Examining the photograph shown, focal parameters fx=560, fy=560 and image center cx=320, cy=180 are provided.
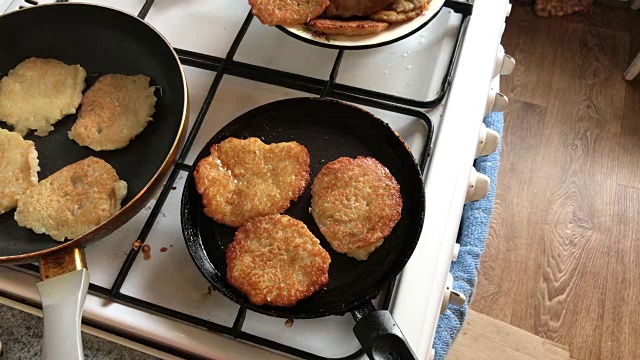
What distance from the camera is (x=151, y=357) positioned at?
2.17 ft

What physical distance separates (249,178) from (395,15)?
279 millimetres

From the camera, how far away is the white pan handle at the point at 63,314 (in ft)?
1.81

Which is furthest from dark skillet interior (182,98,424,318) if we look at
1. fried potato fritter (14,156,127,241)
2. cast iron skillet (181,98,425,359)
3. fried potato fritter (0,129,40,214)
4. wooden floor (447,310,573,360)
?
wooden floor (447,310,573,360)

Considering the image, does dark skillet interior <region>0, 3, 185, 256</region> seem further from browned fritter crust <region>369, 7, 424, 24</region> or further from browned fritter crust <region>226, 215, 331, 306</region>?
browned fritter crust <region>369, 7, 424, 24</region>

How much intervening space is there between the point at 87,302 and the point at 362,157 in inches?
14.4

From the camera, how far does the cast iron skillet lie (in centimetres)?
58

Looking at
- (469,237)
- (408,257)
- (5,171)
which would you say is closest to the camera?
(408,257)

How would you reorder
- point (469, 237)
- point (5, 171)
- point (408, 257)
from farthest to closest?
1. point (469, 237)
2. point (5, 171)
3. point (408, 257)

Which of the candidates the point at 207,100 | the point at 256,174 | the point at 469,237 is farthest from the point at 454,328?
the point at 207,100

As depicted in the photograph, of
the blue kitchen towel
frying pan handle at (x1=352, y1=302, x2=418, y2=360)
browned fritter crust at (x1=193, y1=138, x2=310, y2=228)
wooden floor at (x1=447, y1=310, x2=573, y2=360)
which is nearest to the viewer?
frying pan handle at (x1=352, y1=302, x2=418, y2=360)

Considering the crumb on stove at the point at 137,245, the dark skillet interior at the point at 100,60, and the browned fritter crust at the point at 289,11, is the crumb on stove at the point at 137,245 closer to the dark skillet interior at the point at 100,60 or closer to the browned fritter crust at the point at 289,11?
the dark skillet interior at the point at 100,60

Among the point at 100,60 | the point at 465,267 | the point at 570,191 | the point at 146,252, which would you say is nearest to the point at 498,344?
the point at 570,191

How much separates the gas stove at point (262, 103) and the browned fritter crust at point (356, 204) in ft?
0.17

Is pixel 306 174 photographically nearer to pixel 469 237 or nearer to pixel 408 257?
pixel 408 257
